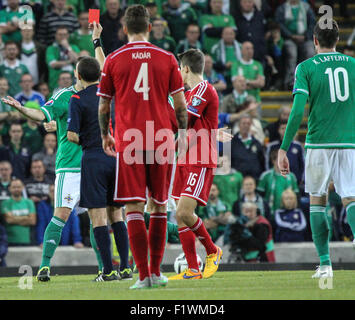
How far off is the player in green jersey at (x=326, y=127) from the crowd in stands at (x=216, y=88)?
5.19 m

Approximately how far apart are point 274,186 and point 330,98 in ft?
21.0

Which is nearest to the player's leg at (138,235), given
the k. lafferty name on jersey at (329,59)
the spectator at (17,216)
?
the k. lafferty name on jersey at (329,59)

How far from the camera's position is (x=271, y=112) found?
16.7m

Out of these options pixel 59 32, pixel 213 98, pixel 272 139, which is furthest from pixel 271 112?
pixel 213 98

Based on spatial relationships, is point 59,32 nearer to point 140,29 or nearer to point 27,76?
point 27,76

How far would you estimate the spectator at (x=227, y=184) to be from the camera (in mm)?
13648

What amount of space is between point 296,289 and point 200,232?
1.92m

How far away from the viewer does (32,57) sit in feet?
50.4

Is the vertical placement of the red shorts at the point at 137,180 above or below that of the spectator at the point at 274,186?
below

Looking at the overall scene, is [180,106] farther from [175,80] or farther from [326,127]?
[326,127]

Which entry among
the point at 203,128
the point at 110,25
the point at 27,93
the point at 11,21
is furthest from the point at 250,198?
the point at 11,21

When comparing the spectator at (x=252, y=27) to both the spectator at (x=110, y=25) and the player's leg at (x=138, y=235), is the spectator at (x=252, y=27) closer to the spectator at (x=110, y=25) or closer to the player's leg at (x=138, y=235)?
the spectator at (x=110, y=25)

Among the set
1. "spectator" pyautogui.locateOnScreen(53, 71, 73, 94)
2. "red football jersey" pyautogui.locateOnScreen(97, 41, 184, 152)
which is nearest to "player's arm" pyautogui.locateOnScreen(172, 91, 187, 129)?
"red football jersey" pyautogui.locateOnScreen(97, 41, 184, 152)

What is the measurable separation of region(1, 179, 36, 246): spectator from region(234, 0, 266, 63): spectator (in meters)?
6.29
